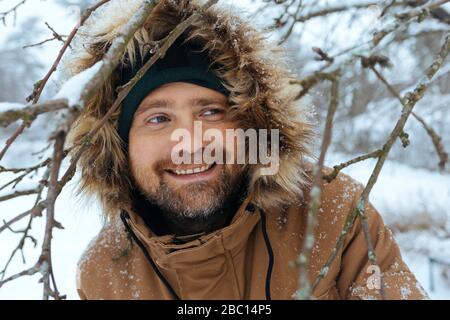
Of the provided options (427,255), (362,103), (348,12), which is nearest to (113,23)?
(348,12)

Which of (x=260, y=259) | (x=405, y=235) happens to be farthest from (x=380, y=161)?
(x=405, y=235)

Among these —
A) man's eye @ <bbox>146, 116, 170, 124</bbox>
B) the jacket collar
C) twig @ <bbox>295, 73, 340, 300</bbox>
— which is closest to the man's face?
man's eye @ <bbox>146, 116, 170, 124</bbox>

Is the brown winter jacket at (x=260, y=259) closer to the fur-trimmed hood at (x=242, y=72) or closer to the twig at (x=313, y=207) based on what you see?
the fur-trimmed hood at (x=242, y=72)

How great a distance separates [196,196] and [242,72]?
0.51m

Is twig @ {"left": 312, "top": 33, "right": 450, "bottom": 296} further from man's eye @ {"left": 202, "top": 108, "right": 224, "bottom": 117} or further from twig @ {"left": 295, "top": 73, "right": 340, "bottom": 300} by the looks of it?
man's eye @ {"left": 202, "top": 108, "right": 224, "bottom": 117}

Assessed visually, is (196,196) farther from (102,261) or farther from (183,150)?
(102,261)

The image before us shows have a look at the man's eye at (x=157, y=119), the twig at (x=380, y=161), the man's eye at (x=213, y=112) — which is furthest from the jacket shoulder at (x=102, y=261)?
the twig at (x=380, y=161)

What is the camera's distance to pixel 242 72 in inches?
70.7

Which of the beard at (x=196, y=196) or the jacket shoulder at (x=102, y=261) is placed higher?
the beard at (x=196, y=196)

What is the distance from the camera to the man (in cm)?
179

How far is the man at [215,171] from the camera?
179cm

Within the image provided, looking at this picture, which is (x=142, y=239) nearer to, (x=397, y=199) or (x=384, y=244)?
(x=384, y=244)

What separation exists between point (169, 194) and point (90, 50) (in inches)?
25.0
